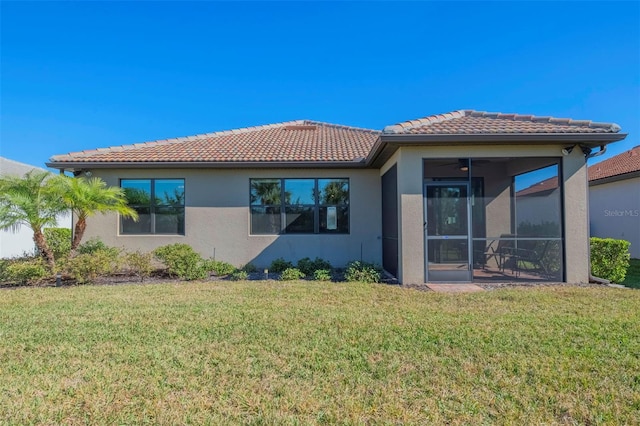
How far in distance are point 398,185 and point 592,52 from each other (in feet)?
30.5

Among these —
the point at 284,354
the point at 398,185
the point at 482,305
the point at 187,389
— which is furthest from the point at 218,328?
the point at 398,185

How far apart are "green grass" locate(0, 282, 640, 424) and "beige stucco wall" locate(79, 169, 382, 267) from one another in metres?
4.42

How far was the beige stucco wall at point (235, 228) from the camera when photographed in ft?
35.1

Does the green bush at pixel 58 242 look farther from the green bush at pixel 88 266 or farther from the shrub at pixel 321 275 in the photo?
the shrub at pixel 321 275

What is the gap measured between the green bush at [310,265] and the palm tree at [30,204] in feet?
20.7

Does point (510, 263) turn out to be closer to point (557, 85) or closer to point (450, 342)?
point (450, 342)

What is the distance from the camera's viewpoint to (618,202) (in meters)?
14.6

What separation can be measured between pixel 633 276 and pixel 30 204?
15953 millimetres

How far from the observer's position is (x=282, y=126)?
1619 cm

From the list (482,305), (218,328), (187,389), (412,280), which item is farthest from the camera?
(412,280)

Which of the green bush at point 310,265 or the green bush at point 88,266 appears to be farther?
the green bush at point 310,265

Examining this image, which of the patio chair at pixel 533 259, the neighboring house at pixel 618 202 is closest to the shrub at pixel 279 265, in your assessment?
the patio chair at pixel 533 259

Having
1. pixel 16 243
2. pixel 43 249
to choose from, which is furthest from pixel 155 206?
pixel 16 243

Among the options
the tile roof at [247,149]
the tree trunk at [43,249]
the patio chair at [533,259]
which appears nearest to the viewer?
the patio chair at [533,259]
